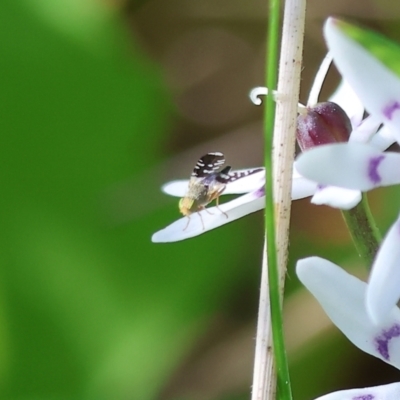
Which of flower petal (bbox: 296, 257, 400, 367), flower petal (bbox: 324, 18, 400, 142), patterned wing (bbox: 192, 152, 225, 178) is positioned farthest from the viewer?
patterned wing (bbox: 192, 152, 225, 178)

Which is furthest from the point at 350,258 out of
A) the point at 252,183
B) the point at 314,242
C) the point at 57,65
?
the point at 252,183

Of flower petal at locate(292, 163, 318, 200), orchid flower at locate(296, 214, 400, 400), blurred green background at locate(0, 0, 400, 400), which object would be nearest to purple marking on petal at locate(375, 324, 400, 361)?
orchid flower at locate(296, 214, 400, 400)

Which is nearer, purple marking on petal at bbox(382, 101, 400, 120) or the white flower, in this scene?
purple marking on petal at bbox(382, 101, 400, 120)

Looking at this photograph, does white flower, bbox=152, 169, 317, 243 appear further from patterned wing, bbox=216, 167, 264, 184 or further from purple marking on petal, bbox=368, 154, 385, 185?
purple marking on petal, bbox=368, 154, 385, 185

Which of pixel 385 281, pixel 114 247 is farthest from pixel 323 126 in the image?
pixel 114 247

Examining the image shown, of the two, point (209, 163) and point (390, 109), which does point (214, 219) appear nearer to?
point (209, 163)

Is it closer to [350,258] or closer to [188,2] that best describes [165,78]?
[188,2]

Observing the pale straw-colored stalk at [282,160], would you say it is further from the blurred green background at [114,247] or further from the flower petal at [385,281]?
the blurred green background at [114,247]
